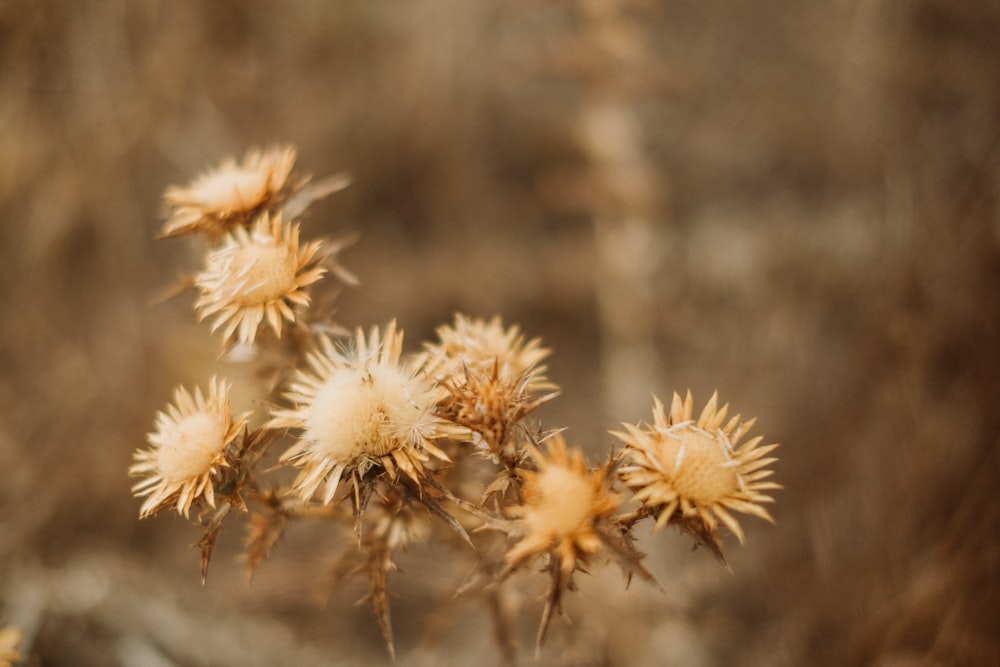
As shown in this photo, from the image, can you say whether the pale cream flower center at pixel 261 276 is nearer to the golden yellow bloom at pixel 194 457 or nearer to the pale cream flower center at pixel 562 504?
the golden yellow bloom at pixel 194 457

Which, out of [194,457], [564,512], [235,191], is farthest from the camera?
[235,191]

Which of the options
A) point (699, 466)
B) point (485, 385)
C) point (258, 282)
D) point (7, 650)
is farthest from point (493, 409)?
point (7, 650)

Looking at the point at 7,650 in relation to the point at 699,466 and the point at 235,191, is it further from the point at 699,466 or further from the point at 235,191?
the point at 699,466

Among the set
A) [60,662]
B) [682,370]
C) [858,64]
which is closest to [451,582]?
[60,662]

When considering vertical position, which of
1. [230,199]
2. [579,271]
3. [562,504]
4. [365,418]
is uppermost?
[579,271]

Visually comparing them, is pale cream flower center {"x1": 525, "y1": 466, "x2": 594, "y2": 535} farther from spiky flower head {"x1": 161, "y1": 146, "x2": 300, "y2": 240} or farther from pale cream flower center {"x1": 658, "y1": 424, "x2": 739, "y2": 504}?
spiky flower head {"x1": 161, "y1": 146, "x2": 300, "y2": 240}

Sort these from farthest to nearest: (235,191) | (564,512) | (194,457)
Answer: (235,191)
(194,457)
(564,512)
